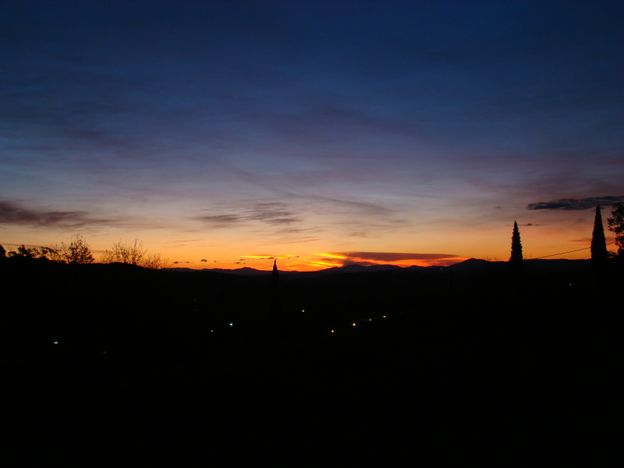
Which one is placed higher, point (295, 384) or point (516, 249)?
point (516, 249)

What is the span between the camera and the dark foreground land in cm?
1039

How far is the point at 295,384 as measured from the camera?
16625 millimetres

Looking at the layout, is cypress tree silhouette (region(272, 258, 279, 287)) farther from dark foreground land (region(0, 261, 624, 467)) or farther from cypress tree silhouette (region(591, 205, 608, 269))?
cypress tree silhouette (region(591, 205, 608, 269))

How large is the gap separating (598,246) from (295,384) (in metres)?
29.4

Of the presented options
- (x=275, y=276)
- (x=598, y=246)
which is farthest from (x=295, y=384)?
(x=598, y=246)

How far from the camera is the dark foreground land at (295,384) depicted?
10391 mm

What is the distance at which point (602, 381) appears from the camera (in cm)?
1595

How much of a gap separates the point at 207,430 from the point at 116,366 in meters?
9.72

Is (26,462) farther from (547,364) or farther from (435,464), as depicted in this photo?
(547,364)

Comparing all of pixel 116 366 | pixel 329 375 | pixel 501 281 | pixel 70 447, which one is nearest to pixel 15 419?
pixel 70 447

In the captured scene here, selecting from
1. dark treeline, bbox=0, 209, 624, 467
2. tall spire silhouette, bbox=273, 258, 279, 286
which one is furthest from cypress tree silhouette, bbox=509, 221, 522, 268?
tall spire silhouette, bbox=273, 258, 279, 286

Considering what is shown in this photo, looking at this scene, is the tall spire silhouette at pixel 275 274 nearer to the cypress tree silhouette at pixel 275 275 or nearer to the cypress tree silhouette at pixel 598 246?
the cypress tree silhouette at pixel 275 275

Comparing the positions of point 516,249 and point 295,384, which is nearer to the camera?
point 295,384

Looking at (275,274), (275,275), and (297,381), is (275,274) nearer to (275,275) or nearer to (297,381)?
(275,275)
